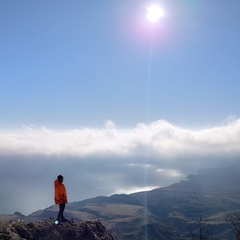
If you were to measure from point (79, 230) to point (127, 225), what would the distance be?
153597mm

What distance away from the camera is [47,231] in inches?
980

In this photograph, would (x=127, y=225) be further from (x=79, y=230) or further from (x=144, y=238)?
(x=79, y=230)

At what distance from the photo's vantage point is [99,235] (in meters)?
29.9

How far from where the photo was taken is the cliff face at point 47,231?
73.9ft

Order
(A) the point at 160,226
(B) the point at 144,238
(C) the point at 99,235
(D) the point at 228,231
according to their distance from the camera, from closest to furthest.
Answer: (C) the point at 99,235
(B) the point at 144,238
(D) the point at 228,231
(A) the point at 160,226

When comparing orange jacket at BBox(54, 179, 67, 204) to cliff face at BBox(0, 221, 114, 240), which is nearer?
cliff face at BBox(0, 221, 114, 240)

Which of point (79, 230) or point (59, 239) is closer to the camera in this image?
point (59, 239)

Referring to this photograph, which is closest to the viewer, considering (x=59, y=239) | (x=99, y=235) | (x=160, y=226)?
(x=59, y=239)

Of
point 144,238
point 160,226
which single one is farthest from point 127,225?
point 144,238

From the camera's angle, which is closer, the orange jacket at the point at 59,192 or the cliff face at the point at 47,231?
the cliff face at the point at 47,231

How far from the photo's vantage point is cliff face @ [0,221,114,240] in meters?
22.5

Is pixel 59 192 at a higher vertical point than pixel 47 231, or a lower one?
higher

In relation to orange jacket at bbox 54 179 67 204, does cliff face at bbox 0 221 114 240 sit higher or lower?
lower

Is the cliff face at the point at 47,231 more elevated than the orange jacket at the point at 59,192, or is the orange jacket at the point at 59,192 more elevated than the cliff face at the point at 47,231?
the orange jacket at the point at 59,192
